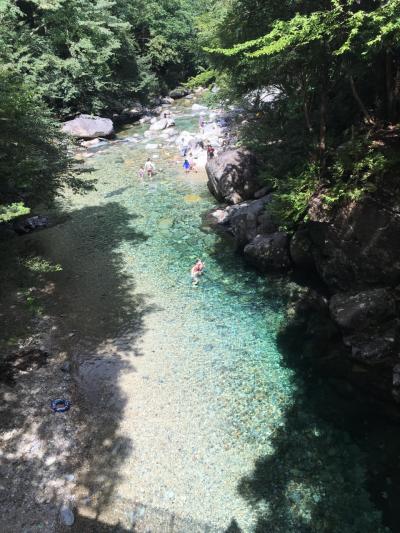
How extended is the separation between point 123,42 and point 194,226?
2774 cm

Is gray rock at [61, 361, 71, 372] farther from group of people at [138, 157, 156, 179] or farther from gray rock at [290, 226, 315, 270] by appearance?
group of people at [138, 157, 156, 179]

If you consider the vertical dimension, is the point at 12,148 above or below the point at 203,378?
above

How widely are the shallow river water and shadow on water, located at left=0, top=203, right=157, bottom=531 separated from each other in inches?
1.8

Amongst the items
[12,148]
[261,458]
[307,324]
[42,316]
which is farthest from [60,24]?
[261,458]

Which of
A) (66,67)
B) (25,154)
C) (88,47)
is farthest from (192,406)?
(88,47)

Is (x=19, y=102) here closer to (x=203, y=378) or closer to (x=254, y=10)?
(x=254, y=10)

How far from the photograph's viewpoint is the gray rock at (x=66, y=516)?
7.88 m

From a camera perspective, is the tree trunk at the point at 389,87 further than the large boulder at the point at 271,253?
No

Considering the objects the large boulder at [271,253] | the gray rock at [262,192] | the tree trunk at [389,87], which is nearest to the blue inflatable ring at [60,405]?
the large boulder at [271,253]

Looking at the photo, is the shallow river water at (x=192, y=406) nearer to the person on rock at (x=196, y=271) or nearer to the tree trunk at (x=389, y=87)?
the person on rock at (x=196, y=271)

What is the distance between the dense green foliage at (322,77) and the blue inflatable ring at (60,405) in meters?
9.27

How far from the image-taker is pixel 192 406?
10.3 meters

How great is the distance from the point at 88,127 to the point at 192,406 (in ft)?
103

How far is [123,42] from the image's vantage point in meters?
37.4
